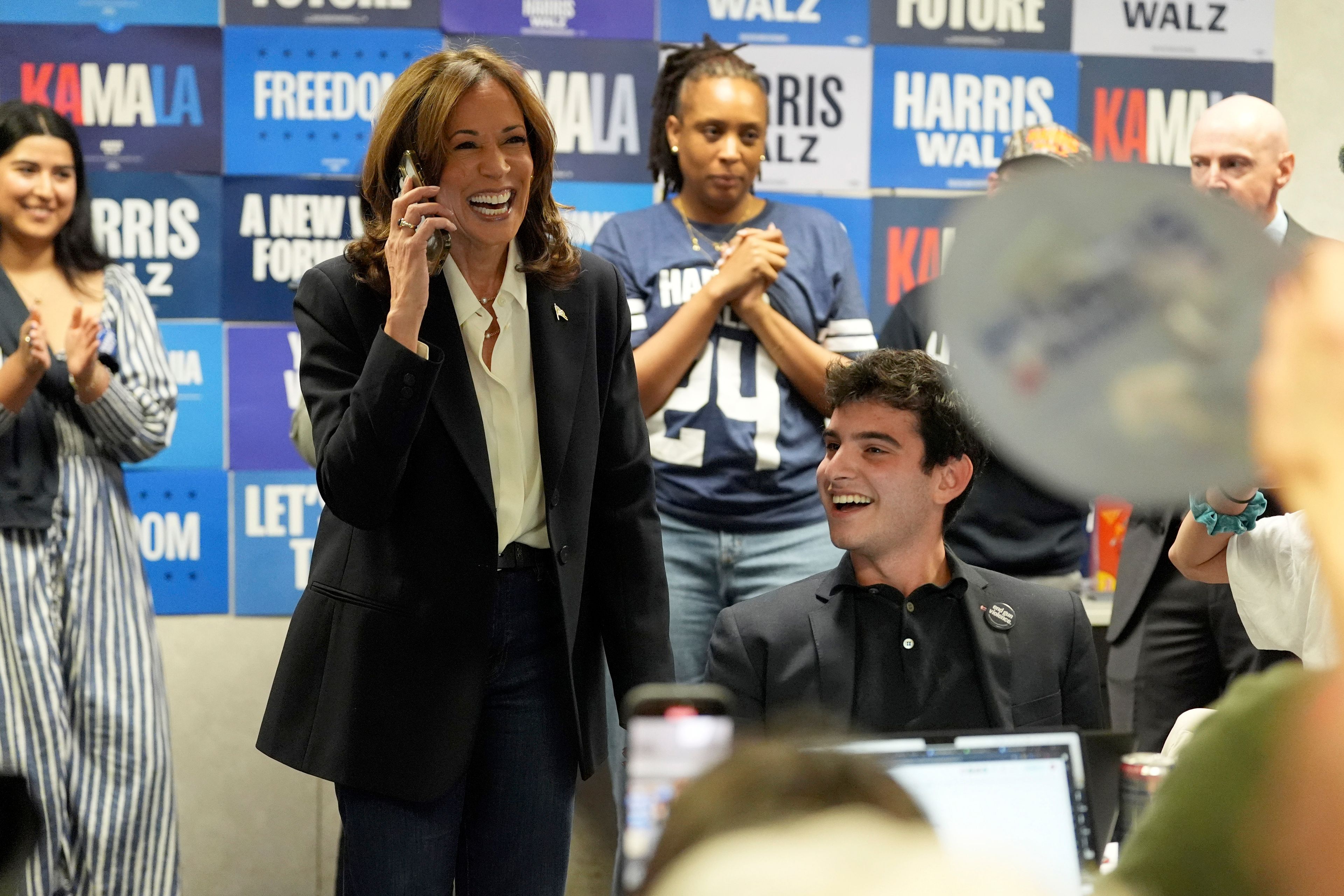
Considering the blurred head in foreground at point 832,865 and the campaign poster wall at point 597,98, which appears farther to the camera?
the campaign poster wall at point 597,98

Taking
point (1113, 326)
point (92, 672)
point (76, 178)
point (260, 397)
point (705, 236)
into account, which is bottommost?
point (92, 672)

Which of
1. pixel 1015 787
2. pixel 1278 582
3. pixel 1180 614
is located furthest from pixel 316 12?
pixel 1015 787

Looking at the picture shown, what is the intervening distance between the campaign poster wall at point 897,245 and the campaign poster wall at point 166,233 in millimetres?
1562

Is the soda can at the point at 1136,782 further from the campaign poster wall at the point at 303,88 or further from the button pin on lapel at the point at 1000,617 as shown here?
the campaign poster wall at the point at 303,88

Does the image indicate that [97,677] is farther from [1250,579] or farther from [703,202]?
[1250,579]

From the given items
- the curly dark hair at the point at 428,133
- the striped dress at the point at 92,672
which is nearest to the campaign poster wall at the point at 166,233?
the striped dress at the point at 92,672

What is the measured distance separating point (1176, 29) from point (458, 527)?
250cm

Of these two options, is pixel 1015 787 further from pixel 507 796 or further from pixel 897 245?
pixel 897 245

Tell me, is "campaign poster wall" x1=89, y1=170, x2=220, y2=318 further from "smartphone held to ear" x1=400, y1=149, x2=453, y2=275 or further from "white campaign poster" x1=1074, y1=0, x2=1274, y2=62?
"white campaign poster" x1=1074, y1=0, x2=1274, y2=62

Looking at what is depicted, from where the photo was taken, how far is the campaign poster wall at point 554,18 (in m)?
3.32

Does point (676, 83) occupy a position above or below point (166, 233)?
above

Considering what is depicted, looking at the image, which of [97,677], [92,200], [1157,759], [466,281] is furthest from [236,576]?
[1157,759]

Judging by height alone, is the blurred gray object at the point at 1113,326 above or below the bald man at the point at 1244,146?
below

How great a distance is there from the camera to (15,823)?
0.83m
